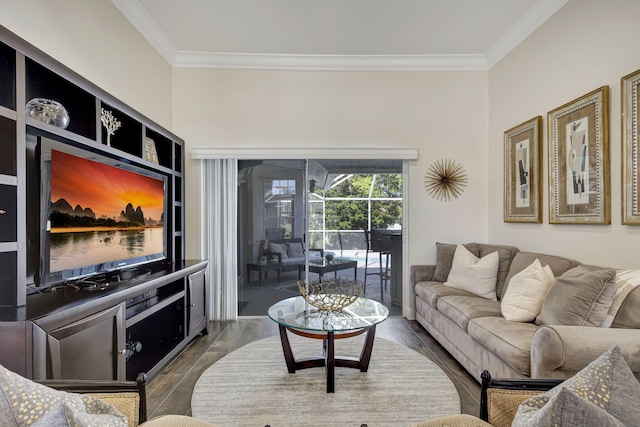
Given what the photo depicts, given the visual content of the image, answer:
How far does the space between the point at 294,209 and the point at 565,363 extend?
2.86 m

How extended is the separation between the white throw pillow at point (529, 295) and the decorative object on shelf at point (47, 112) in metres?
3.17

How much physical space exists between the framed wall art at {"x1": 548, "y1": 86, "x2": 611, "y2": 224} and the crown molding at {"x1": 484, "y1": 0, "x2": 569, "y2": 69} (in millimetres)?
913

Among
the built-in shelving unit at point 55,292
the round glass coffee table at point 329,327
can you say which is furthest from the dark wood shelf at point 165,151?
the round glass coffee table at point 329,327

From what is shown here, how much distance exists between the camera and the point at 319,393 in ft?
6.58

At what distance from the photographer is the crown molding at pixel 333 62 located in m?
3.62

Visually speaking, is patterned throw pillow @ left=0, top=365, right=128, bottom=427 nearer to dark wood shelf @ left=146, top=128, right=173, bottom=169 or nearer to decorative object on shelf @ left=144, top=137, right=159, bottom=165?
decorative object on shelf @ left=144, top=137, right=159, bottom=165

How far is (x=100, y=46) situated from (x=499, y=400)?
3.43 m

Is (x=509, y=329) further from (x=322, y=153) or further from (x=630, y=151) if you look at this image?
(x=322, y=153)

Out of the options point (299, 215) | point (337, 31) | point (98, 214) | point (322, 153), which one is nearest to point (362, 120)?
point (322, 153)

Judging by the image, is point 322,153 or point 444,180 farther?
point 444,180

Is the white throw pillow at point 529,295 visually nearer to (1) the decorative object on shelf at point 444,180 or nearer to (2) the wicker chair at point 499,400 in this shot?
(2) the wicker chair at point 499,400

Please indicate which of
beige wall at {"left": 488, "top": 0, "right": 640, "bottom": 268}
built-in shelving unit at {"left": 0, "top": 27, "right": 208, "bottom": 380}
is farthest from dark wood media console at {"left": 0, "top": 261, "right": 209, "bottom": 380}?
beige wall at {"left": 488, "top": 0, "right": 640, "bottom": 268}

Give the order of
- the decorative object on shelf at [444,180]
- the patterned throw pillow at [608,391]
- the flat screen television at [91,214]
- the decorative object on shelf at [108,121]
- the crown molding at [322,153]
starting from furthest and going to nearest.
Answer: the decorative object on shelf at [444,180] → the crown molding at [322,153] → the decorative object on shelf at [108,121] → the flat screen television at [91,214] → the patterned throw pillow at [608,391]

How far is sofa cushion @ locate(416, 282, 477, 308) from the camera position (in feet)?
9.55
